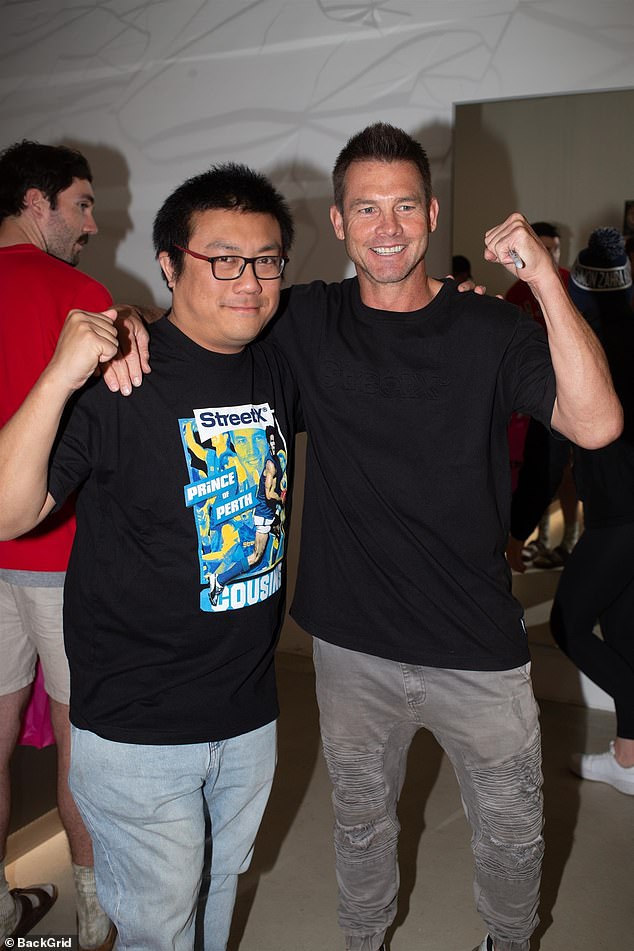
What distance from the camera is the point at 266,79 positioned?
3650 mm

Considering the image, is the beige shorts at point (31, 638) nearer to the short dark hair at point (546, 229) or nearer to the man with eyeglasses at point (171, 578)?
the man with eyeglasses at point (171, 578)

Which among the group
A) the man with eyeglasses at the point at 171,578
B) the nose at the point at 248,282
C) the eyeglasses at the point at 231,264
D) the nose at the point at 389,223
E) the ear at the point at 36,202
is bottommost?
the man with eyeglasses at the point at 171,578

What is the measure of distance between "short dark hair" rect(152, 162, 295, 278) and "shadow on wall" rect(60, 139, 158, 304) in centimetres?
242

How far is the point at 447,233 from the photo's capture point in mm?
3449

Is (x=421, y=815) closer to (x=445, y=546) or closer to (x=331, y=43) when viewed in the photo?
(x=445, y=546)

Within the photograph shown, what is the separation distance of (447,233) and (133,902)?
264cm

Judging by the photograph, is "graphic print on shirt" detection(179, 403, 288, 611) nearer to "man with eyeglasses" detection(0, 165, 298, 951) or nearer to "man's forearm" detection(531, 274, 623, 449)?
"man with eyeglasses" detection(0, 165, 298, 951)

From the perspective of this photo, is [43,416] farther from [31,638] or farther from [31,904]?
[31,904]

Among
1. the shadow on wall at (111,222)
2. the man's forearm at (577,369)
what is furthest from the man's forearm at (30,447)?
the shadow on wall at (111,222)

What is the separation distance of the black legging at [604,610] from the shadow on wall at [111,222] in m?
2.26

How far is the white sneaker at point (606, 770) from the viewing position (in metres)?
2.89

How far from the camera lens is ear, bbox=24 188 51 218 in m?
2.38

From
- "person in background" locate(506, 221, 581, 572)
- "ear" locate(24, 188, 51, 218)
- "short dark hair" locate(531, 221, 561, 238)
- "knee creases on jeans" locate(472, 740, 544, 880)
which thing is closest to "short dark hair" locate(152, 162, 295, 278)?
"ear" locate(24, 188, 51, 218)

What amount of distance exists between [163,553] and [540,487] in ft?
5.91
